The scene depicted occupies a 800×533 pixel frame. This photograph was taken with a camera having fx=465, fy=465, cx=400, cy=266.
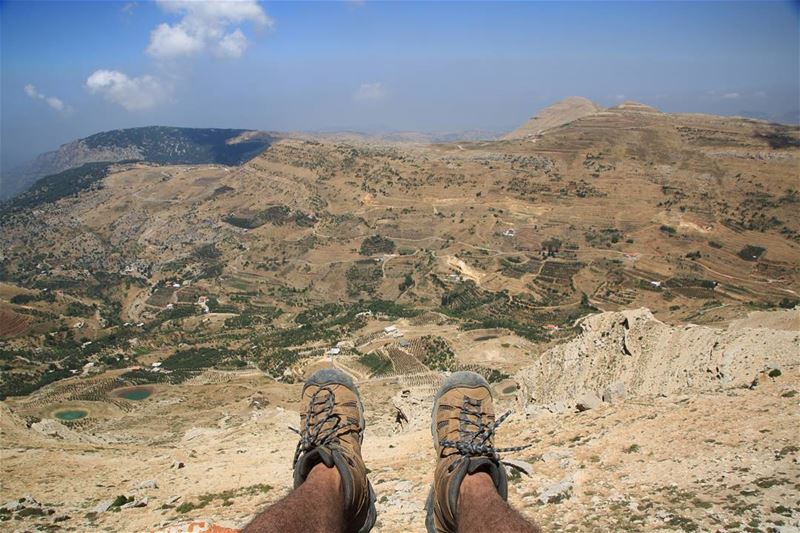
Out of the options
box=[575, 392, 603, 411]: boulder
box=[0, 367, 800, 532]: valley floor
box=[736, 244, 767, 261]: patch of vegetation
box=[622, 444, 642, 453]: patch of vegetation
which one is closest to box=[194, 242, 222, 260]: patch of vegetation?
box=[0, 367, 800, 532]: valley floor

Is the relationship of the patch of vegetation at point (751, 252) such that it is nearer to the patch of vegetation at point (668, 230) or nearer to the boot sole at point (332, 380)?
the patch of vegetation at point (668, 230)

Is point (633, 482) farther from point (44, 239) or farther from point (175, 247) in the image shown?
point (44, 239)

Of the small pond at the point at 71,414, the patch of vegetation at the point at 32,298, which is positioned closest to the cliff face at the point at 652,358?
the small pond at the point at 71,414

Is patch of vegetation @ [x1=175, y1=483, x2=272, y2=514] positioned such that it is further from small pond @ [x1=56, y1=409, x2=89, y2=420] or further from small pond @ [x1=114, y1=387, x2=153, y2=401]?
small pond @ [x1=114, y1=387, x2=153, y2=401]

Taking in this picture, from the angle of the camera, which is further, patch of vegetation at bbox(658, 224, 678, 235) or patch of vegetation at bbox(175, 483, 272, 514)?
patch of vegetation at bbox(658, 224, 678, 235)

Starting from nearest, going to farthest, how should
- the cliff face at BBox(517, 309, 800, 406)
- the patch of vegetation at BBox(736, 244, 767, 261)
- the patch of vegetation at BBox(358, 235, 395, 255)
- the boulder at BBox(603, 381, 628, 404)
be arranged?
the boulder at BBox(603, 381, 628, 404), the cliff face at BBox(517, 309, 800, 406), the patch of vegetation at BBox(736, 244, 767, 261), the patch of vegetation at BBox(358, 235, 395, 255)

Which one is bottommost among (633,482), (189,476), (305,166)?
(189,476)

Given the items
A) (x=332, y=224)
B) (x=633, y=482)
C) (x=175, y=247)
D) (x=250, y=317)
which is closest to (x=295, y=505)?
(x=633, y=482)
